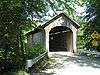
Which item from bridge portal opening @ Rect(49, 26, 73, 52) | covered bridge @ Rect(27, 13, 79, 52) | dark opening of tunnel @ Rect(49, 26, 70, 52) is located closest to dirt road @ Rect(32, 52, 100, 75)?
covered bridge @ Rect(27, 13, 79, 52)

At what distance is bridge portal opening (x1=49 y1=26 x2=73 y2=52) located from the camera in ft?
105

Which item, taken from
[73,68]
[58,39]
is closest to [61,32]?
[58,39]

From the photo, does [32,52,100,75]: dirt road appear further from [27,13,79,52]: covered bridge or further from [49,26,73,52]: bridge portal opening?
[49,26,73,52]: bridge portal opening

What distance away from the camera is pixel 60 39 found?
36188 mm

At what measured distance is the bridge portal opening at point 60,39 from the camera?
31967 mm

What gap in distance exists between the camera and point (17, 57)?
1609cm

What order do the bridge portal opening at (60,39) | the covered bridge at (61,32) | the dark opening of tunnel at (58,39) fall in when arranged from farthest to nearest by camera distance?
the dark opening of tunnel at (58,39), the bridge portal opening at (60,39), the covered bridge at (61,32)

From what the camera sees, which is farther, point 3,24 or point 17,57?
point 17,57

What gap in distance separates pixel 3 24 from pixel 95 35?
50.2ft

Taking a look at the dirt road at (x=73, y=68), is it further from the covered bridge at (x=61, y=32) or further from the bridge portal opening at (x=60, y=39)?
the bridge portal opening at (x=60, y=39)

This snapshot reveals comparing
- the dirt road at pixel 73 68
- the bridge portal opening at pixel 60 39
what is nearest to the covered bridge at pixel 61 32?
the bridge portal opening at pixel 60 39

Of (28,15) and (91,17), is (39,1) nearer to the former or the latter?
→ (28,15)

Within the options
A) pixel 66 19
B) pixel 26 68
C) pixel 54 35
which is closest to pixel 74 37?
pixel 66 19

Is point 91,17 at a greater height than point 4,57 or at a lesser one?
greater
